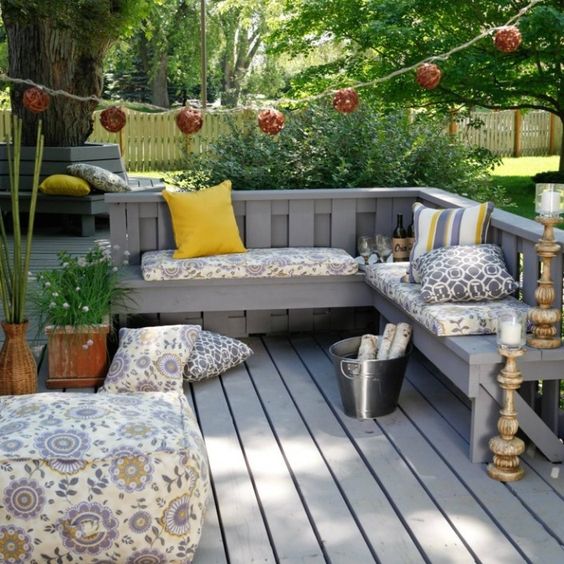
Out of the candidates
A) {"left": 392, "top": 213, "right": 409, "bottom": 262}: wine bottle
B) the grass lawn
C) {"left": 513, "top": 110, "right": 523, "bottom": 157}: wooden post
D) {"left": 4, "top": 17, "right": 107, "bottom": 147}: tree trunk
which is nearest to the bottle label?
{"left": 392, "top": 213, "right": 409, "bottom": 262}: wine bottle

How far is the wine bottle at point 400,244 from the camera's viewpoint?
527 centimetres

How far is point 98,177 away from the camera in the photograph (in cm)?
859

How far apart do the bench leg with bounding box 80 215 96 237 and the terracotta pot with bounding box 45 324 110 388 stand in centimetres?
395

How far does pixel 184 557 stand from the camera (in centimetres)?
291

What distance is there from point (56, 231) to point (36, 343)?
3.73m

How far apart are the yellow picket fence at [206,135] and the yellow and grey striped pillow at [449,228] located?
8.84 m

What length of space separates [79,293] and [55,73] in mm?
4803

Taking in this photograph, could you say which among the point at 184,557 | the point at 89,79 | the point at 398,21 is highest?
the point at 398,21

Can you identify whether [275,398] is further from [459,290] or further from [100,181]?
[100,181]

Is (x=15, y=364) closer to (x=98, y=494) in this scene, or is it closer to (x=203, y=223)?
(x=203, y=223)

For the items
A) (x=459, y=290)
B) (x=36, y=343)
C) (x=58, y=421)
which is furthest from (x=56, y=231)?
(x=58, y=421)

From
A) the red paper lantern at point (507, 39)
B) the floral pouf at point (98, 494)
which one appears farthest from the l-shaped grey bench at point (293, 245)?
the floral pouf at point (98, 494)

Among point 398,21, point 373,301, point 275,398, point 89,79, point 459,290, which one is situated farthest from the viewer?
point 398,21

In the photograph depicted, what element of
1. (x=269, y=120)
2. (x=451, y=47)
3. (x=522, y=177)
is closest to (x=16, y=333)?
(x=269, y=120)
